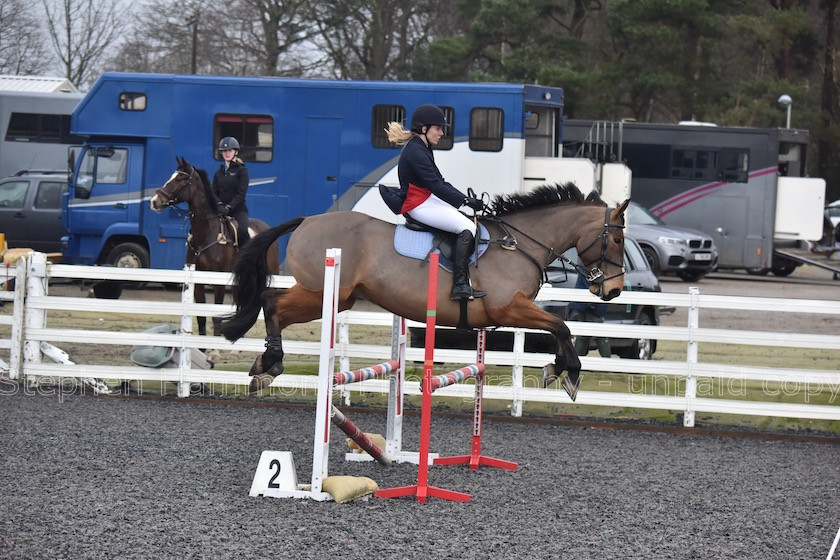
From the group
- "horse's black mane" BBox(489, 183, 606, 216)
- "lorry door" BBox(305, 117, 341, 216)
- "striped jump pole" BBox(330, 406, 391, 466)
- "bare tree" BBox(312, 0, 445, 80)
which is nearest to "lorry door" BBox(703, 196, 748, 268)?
"lorry door" BBox(305, 117, 341, 216)

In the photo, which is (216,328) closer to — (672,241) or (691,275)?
(672,241)

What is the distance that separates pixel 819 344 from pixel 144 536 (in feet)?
22.6

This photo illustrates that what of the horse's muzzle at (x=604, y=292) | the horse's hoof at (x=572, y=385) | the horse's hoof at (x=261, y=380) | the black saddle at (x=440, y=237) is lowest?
the horse's hoof at (x=261, y=380)

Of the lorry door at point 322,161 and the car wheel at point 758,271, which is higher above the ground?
the lorry door at point 322,161

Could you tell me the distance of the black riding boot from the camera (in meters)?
7.98

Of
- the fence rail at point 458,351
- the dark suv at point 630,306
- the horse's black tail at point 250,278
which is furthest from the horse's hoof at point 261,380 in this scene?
the dark suv at point 630,306

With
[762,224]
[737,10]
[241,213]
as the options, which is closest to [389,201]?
[241,213]

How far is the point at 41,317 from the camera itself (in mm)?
11219

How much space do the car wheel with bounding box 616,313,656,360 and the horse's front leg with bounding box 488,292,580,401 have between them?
479cm

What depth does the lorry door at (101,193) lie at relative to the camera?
20125mm

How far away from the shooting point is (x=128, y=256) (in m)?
20.1

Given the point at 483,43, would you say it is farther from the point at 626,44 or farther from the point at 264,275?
the point at 264,275

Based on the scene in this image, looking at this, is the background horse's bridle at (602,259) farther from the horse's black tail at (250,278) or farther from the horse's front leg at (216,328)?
the horse's front leg at (216,328)

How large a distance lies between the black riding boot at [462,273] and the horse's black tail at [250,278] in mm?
1311
